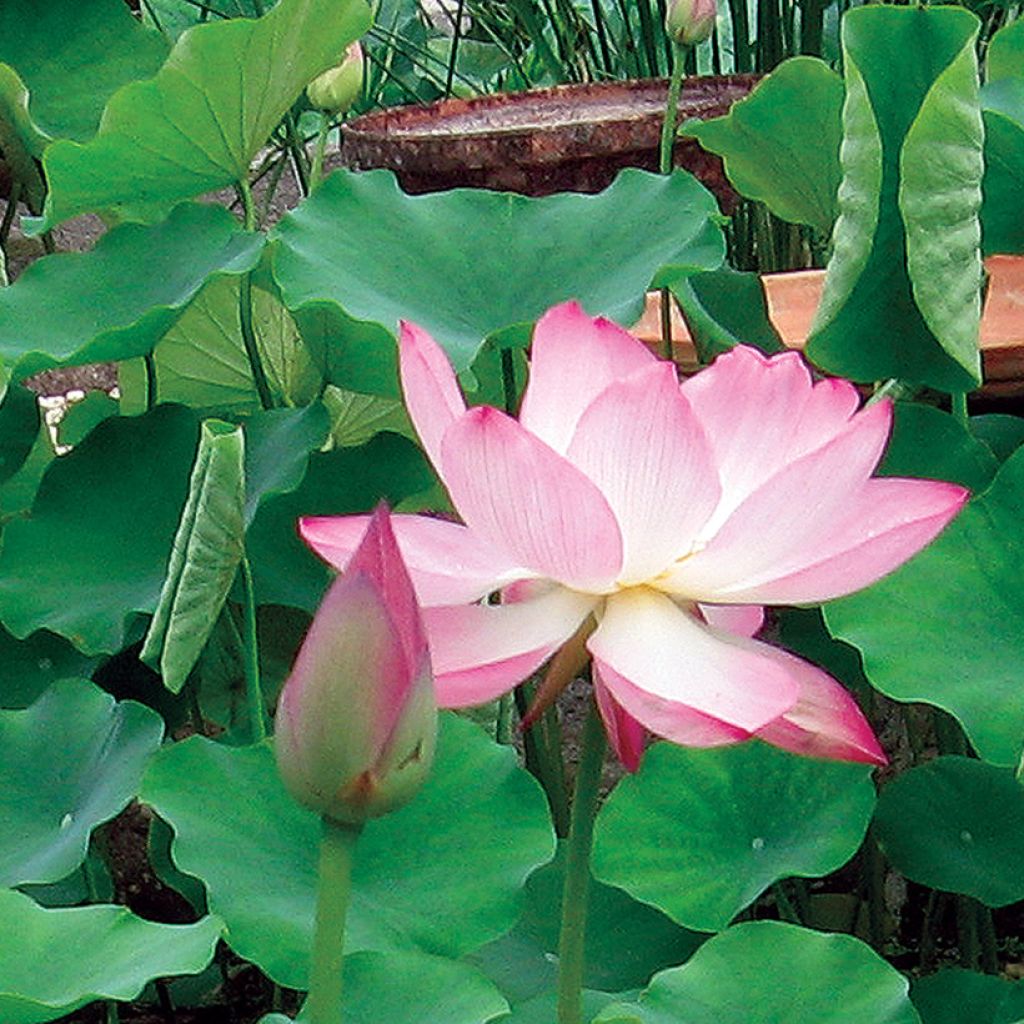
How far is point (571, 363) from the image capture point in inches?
19.5

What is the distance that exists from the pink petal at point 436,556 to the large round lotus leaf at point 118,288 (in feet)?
1.48

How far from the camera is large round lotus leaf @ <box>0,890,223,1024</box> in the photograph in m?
0.52

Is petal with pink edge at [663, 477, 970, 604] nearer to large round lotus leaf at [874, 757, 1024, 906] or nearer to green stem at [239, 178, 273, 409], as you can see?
large round lotus leaf at [874, 757, 1024, 906]

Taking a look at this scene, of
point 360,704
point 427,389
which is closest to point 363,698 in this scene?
point 360,704

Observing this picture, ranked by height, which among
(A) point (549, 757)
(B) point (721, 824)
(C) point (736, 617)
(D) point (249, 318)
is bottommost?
(A) point (549, 757)

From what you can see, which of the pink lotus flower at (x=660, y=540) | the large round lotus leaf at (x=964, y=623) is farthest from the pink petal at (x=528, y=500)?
the large round lotus leaf at (x=964, y=623)

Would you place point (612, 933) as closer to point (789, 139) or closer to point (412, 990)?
point (412, 990)

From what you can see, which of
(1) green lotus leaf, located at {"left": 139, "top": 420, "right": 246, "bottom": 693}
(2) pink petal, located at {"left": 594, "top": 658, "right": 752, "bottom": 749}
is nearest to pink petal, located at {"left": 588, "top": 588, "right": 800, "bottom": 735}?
(2) pink petal, located at {"left": 594, "top": 658, "right": 752, "bottom": 749}

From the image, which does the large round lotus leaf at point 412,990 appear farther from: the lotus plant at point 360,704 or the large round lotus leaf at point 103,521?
the large round lotus leaf at point 103,521

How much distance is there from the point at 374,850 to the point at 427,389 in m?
0.29

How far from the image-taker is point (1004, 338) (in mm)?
1158

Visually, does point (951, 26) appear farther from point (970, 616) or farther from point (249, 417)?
point (249, 417)

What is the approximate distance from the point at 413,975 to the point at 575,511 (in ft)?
0.77

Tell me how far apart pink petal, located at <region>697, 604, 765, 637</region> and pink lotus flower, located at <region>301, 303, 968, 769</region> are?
0.9 inches
